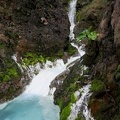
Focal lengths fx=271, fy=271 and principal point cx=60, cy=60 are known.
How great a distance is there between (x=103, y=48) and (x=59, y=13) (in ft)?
46.2

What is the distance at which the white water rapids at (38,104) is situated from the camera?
1279cm

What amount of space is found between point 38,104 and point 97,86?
200 inches

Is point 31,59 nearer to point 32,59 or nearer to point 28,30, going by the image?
point 32,59

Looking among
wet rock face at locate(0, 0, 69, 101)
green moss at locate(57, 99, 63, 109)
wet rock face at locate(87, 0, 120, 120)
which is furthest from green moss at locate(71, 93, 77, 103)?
wet rock face at locate(0, 0, 69, 101)

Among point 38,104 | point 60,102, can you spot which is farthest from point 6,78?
point 60,102

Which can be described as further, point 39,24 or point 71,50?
point 71,50

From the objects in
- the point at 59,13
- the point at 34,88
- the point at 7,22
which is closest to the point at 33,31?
the point at 7,22

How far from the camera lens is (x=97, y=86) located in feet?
38.3

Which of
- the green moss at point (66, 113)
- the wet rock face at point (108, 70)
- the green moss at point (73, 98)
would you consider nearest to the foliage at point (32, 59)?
the wet rock face at point (108, 70)

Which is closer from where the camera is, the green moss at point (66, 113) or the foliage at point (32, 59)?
the green moss at point (66, 113)

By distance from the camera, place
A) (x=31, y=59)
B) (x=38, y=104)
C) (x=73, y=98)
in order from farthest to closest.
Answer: (x=31, y=59) → (x=38, y=104) → (x=73, y=98)

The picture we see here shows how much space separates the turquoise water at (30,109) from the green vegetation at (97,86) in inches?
102

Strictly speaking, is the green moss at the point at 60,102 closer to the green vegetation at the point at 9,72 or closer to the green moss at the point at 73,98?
the green moss at the point at 73,98

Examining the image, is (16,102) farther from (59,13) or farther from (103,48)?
(59,13)
